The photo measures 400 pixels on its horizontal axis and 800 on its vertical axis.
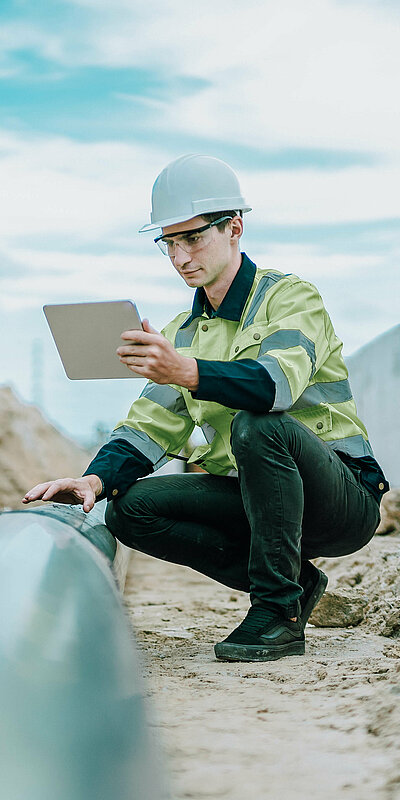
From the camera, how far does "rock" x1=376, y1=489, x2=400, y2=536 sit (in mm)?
4859

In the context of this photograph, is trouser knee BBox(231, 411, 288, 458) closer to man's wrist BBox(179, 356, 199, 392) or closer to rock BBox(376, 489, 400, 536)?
man's wrist BBox(179, 356, 199, 392)

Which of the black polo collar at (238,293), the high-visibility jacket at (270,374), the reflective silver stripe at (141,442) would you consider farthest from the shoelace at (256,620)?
the black polo collar at (238,293)

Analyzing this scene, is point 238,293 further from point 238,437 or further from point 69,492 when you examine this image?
point 69,492

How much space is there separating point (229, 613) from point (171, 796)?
8.13 ft

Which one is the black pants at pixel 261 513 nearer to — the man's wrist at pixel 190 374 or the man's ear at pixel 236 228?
the man's wrist at pixel 190 374

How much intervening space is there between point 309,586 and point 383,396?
5.96 metres

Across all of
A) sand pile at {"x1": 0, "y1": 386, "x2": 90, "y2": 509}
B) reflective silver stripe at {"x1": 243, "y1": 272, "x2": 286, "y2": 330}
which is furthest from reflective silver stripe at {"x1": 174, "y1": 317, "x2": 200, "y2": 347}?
sand pile at {"x1": 0, "y1": 386, "x2": 90, "y2": 509}

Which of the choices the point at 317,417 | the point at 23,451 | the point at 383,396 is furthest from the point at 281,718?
the point at 383,396

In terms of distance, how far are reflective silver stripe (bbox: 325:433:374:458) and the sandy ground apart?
56cm

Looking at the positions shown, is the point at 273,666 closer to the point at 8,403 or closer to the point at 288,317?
the point at 288,317

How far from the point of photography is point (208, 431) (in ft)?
8.88

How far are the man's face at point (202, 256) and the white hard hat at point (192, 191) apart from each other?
29 millimetres

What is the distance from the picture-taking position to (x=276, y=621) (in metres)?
2.32

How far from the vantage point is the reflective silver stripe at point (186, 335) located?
278 cm
